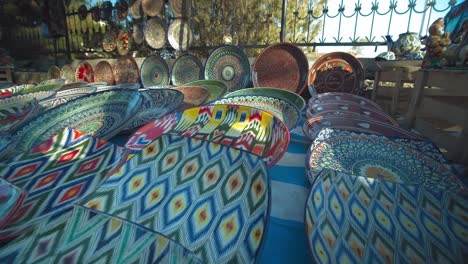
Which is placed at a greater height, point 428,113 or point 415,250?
point 428,113

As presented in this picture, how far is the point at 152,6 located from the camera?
331 centimetres

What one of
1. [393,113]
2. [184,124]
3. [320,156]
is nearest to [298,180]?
[320,156]

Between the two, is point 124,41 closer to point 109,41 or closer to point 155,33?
point 109,41

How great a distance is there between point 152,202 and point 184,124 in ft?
1.16

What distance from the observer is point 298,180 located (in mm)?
746

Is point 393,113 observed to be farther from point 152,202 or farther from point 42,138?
point 42,138

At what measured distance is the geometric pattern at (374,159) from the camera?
63 centimetres

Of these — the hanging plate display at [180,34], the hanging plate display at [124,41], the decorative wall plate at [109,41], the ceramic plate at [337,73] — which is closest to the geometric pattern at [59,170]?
the ceramic plate at [337,73]

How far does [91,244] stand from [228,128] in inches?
19.4

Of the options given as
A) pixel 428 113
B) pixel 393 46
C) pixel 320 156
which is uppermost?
pixel 393 46

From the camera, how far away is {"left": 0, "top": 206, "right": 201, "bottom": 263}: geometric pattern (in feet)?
1.19

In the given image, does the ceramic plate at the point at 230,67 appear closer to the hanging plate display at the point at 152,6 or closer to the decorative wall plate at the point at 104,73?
the decorative wall plate at the point at 104,73

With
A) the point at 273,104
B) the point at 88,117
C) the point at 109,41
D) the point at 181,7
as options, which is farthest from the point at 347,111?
the point at 109,41

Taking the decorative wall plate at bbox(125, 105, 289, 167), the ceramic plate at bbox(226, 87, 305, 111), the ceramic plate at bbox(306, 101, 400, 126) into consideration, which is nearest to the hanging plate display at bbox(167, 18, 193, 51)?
the ceramic plate at bbox(226, 87, 305, 111)
